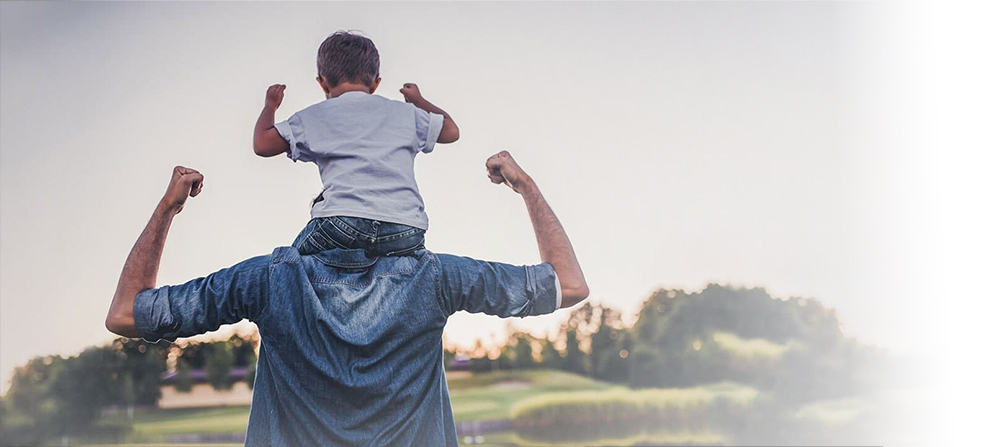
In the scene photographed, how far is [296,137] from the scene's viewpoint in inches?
60.1

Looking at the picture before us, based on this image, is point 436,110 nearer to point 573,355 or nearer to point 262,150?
point 262,150

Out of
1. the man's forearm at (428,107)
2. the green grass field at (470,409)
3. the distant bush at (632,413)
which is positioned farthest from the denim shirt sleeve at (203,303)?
the distant bush at (632,413)

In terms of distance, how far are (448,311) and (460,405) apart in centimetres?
502

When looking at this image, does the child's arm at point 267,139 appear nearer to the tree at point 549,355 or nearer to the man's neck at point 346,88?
the man's neck at point 346,88

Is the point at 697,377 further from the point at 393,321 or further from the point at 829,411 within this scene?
the point at 393,321

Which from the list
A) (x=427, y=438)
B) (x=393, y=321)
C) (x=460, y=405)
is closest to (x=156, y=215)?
(x=393, y=321)

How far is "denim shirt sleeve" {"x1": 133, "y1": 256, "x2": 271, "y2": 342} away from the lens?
1410 mm

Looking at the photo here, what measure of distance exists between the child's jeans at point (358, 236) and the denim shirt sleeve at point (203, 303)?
8 centimetres

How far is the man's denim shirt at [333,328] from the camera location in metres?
1.42

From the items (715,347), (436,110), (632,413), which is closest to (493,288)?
(436,110)

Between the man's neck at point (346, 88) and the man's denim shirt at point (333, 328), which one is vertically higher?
the man's neck at point (346, 88)

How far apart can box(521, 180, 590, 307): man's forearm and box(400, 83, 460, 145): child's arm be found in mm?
147

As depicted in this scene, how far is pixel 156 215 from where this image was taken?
1487 mm

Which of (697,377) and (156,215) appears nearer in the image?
(156,215)
